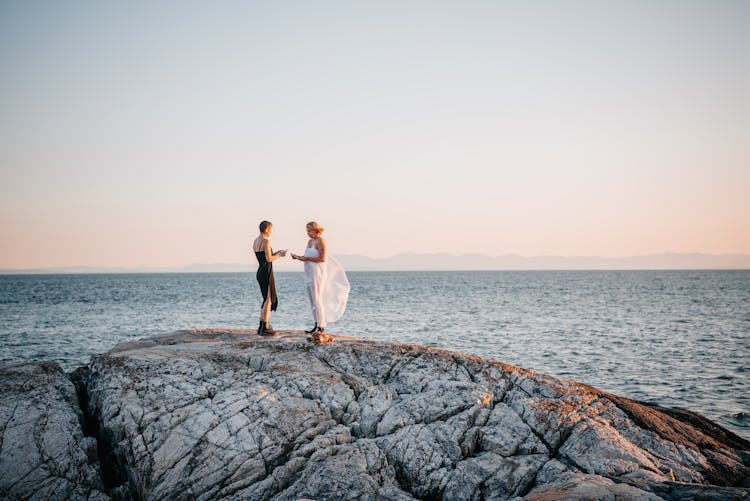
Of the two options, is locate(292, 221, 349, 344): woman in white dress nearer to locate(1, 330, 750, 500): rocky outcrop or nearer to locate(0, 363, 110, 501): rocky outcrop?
locate(1, 330, 750, 500): rocky outcrop

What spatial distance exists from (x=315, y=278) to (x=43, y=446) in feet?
22.2

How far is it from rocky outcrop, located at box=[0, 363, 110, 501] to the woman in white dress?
5477 millimetres

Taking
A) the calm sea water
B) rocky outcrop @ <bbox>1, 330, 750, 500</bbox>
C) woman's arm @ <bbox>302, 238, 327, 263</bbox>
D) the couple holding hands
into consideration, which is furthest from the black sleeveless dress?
the calm sea water

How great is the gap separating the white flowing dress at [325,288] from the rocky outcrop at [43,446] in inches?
229

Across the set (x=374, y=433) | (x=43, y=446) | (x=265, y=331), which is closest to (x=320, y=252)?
(x=265, y=331)

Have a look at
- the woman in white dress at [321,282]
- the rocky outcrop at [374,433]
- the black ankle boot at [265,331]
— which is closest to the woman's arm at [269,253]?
the woman in white dress at [321,282]

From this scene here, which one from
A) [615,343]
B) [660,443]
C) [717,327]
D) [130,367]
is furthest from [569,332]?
[130,367]

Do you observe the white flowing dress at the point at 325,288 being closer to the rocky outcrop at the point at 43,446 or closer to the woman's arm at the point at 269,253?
→ the woman's arm at the point at 269,253

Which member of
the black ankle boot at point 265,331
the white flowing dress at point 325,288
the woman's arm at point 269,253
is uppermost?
the woman's arm at point 269,253

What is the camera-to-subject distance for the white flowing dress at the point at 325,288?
Answer: 13.1 meters

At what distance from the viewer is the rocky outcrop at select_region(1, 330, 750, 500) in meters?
8.66

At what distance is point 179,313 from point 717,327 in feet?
156

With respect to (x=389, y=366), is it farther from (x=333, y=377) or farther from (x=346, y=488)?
(x=346, y=488)

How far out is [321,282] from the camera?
1330 cm
